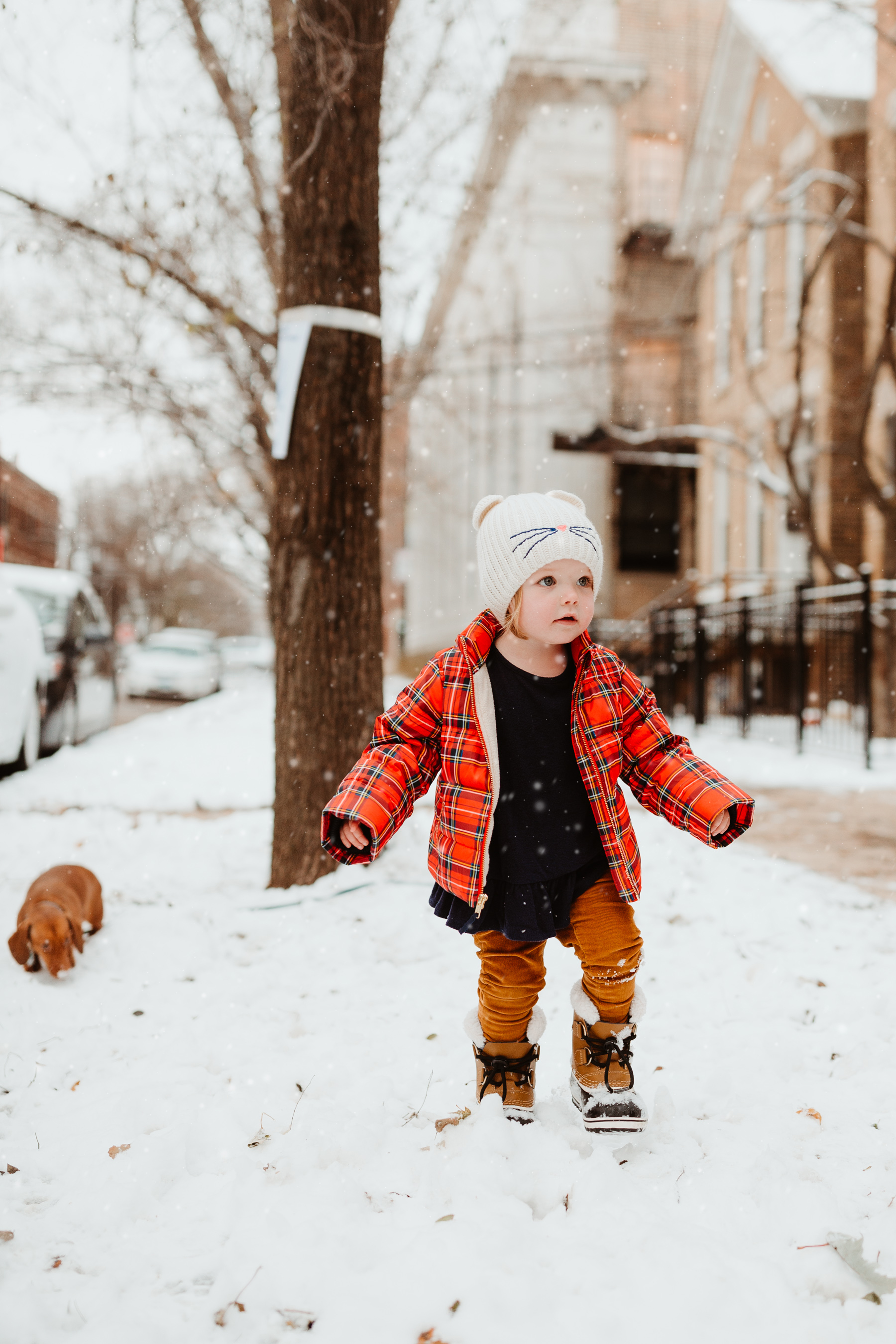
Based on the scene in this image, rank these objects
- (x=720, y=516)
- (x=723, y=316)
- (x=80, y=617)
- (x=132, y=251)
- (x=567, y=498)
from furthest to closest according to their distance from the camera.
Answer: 1. (x=720, y=516)
2. (x=723, y=316)
3. (x=80, y=617)
4. (x=132, y=251)
5. (x=567, y=498)

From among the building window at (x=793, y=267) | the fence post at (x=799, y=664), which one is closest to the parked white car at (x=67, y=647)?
the fence post at (x=799, y=664)

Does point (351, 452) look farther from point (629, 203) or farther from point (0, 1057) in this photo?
point (629, 203)

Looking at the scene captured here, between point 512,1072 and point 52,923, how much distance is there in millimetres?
1866

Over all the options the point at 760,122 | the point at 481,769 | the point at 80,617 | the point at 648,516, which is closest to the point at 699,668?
the point at 80,617

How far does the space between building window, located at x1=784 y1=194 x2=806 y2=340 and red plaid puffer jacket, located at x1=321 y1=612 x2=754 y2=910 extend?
1339 cm

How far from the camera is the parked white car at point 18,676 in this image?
6902 mm

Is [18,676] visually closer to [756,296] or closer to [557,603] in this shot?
[557,603]

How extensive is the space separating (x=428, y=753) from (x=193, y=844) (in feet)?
11.2

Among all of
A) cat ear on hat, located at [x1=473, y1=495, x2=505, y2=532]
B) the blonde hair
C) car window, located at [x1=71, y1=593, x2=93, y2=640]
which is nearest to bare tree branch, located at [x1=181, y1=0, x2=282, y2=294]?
cat ear on hat, located at [x1=473, y1=495, x2=505, y2=532]

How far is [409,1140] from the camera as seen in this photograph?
7.58 feet

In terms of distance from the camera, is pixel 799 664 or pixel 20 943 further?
pixel 799 664

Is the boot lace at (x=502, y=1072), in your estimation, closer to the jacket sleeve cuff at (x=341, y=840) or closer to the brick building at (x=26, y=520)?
the jacket sleeve cuff at (x=341, y=840)

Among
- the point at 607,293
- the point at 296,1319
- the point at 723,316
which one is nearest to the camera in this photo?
the point at 296,1319

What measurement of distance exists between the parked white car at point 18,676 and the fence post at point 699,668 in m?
7.10
